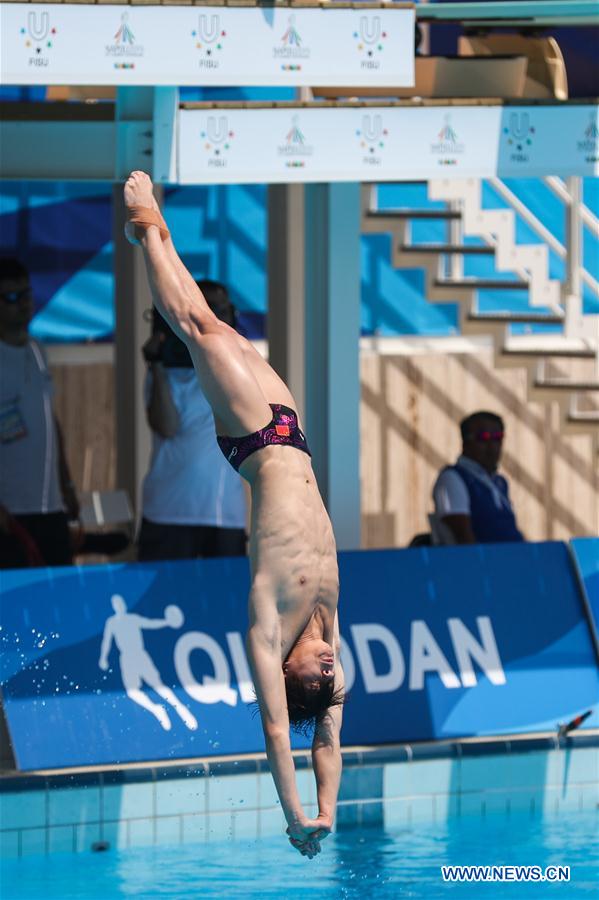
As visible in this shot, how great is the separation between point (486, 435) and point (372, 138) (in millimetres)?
1978

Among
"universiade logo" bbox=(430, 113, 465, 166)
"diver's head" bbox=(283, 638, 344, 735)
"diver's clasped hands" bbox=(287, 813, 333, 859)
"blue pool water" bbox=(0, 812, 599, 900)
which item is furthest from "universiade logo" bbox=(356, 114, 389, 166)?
"diver's clasped hands" bbox=(287, 813, 333, 859)


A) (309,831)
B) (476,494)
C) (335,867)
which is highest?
(476,494)

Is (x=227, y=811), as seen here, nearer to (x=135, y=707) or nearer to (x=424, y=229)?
(x=135, y=707)

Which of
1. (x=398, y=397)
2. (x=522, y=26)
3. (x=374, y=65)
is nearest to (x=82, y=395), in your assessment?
(x=398, y=397)

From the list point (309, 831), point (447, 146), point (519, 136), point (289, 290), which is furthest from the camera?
point (289, 290)

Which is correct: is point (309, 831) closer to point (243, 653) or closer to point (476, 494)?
point (243, 653)

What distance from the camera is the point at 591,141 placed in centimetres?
805

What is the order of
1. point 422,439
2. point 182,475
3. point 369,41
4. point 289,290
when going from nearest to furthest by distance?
point 369,41 < point 182,475 < point 289,290 < point 422,439

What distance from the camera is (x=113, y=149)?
28.3 ft

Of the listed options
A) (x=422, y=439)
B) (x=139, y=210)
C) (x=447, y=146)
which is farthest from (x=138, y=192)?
(x=422, y=439)

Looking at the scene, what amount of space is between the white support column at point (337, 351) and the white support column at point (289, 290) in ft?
1.24

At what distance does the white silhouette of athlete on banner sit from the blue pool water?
0.64 metres

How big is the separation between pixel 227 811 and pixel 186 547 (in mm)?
1479

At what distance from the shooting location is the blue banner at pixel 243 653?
24.8 ft
